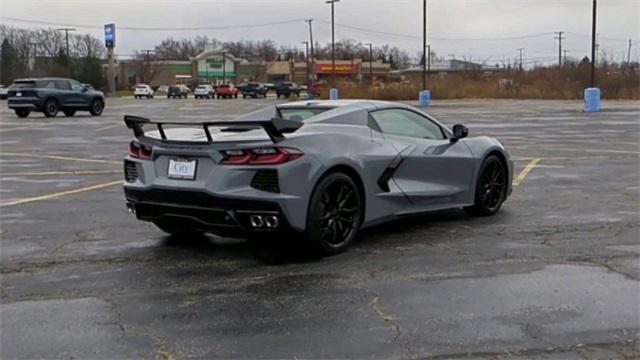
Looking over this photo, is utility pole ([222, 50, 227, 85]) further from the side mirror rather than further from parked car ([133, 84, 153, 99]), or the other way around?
the side mirror

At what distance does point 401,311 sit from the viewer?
15.9 ft

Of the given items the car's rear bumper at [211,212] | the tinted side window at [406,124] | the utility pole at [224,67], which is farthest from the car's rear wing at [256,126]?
the utility pole at [224,67]

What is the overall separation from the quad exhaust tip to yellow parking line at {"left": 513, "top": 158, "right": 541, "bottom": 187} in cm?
587

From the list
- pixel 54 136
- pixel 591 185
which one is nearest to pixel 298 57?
pixel 54 136

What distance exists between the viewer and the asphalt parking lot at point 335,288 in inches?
168

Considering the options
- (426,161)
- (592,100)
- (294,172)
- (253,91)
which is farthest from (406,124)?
(253,91)

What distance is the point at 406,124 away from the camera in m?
7.69

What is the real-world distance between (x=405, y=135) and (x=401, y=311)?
9.86 feet

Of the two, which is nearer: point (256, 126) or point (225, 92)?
point (256, 126)

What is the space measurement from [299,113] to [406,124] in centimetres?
118

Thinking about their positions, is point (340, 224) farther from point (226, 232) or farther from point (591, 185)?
point (591, 185)

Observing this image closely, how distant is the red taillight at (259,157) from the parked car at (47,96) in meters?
30.3

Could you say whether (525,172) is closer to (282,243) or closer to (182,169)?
(282,243)

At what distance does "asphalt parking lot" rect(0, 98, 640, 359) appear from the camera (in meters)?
4.26
